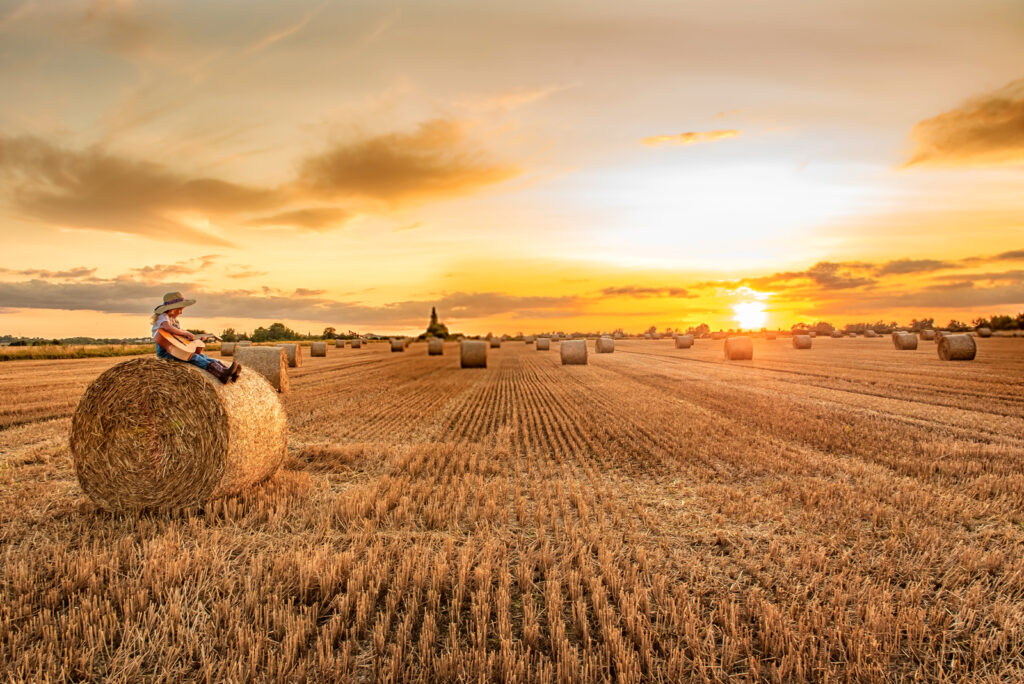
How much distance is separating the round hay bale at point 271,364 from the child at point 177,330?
10.8m

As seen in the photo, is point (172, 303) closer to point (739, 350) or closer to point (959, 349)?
point (739, 350)

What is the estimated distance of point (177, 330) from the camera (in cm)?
682

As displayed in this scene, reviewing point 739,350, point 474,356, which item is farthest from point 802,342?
point 474,356

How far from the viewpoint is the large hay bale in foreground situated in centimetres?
661

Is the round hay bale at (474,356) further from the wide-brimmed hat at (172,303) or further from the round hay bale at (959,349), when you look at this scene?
the round hay bale at (959,349)

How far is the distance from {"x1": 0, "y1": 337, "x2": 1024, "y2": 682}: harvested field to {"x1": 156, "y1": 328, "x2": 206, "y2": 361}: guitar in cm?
197

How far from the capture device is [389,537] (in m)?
5.43

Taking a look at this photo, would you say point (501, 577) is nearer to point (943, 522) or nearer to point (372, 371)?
point (943, 522)

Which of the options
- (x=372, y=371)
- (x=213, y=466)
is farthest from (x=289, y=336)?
(x=213, y=466)

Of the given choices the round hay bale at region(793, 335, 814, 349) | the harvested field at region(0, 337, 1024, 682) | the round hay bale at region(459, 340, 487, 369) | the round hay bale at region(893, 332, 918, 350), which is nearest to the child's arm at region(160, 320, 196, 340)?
the harvested field at region(0, 337, 1024, 682)

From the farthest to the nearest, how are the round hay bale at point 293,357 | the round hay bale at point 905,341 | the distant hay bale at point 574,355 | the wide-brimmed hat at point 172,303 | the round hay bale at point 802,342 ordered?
the round hay bale at point 802,342 → the round hay bale at point 905,341 → the distant hay bale at point 574,355 → the round hay bale at point 293,357 → the wide-brimmed hat at point 172,303

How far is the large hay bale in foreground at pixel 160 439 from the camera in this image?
6605mm

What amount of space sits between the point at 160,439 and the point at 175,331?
54.4 inches

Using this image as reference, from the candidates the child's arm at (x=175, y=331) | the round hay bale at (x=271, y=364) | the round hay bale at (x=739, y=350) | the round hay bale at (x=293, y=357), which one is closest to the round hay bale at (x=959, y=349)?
the round hay bale at (x=739, y=350)
